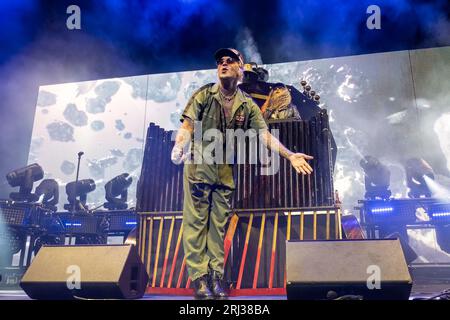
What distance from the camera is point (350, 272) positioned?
2084 millimetres

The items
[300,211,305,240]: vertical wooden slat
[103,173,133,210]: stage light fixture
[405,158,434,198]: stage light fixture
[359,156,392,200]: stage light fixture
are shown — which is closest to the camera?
[300,211,305,240]: vertical wooden slat

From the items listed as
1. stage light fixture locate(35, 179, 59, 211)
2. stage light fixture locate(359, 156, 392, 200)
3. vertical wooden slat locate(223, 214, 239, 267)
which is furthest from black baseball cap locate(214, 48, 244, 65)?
stage light fixture locate(35, 179, 59, 211)

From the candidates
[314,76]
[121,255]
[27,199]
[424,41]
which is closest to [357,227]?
[424,41]

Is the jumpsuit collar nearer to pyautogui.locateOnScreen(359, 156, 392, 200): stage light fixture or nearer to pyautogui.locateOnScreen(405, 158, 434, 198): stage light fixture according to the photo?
pyautogui.locateOnScreen(359, 156, 392, 200): stage light fixture

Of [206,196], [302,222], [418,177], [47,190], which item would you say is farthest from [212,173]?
[418,177]

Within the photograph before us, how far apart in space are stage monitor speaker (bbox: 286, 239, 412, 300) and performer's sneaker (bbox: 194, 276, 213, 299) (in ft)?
2.04

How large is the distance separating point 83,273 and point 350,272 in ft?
5.49

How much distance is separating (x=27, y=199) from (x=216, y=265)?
5614mm

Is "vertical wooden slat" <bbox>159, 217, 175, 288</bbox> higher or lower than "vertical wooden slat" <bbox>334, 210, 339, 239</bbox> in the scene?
lower

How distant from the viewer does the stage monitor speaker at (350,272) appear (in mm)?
2025

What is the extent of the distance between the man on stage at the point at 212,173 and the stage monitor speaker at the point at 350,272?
25.4 inches

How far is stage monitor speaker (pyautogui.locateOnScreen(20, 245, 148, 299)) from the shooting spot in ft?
7.79

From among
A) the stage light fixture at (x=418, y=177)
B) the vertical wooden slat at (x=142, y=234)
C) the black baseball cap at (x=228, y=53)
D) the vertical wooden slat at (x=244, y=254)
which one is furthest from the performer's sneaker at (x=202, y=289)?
the stage light fixture at (x=418, y=177)
